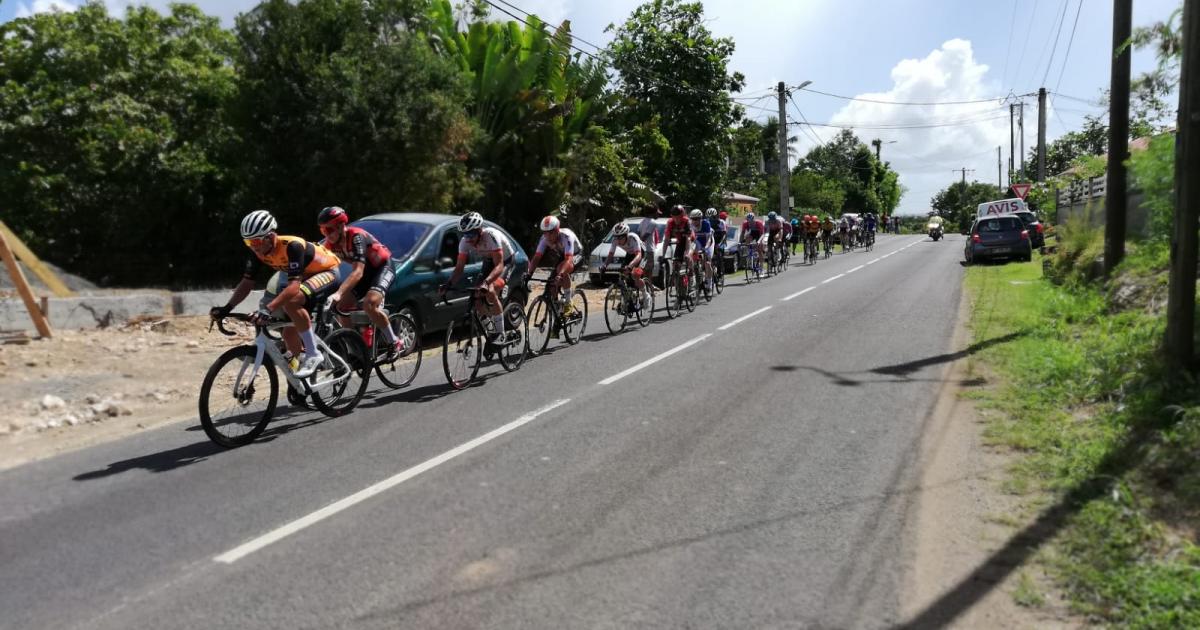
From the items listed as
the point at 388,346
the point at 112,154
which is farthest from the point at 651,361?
the point at 112,154

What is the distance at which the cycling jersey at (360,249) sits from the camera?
27.7 ft

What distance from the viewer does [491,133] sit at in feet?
75.7

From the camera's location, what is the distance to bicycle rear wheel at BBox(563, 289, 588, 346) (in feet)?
39.0

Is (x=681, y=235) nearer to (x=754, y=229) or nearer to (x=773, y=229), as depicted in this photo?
(x=754, y=229)

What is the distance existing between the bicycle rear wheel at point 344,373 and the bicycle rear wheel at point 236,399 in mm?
604

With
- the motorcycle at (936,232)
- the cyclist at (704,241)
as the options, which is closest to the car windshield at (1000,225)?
the cyclist at (704,241)

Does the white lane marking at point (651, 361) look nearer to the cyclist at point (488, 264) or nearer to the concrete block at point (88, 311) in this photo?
the cyclist at point (488, 264)

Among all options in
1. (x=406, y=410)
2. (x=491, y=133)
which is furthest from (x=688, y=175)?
(x=406, y=410)

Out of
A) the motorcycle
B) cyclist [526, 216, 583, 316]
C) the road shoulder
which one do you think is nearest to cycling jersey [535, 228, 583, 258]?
cyclist [526, 216, 583, 316]

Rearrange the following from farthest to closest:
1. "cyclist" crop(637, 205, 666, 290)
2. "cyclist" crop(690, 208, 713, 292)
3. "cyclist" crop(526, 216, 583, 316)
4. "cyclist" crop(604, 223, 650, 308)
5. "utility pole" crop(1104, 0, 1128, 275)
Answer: "cyclist" crop(690, 208, 713, 292) → "cyclist" crop(637, 205, 666, 290) → "cyclist" crop(604, 223, 650, 308) → "utility pole" crop(1104, 0, 1128, 275) → "cyclist" crop(526, 216, 583, 316)

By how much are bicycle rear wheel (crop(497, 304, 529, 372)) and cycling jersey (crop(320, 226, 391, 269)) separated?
5.96 ft

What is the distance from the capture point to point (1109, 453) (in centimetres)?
566

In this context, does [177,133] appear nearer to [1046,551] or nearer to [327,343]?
[327,343]

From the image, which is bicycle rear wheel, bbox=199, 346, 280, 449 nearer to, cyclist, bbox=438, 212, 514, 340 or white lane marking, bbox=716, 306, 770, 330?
cyclist, bbox=438, 212, 514, 340
